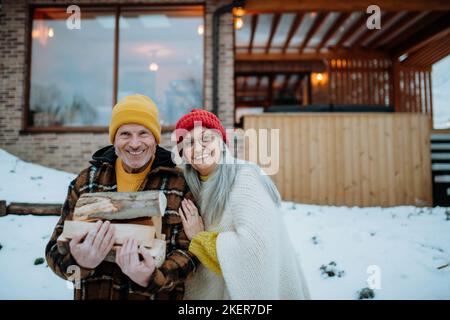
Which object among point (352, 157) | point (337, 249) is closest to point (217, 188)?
point (337, 249)

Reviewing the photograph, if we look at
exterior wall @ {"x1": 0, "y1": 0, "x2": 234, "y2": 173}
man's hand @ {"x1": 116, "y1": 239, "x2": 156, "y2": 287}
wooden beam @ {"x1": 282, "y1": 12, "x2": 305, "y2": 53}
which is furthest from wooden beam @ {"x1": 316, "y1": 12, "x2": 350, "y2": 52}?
man's hand @ {"x1": 116, "y1": 239, "x2": 156, "y2": 287}

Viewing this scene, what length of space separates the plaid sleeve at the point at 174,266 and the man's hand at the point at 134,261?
53 mm

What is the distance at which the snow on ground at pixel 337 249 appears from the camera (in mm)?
2539

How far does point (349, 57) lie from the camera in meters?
11.2

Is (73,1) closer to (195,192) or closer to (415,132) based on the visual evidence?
(195,192)

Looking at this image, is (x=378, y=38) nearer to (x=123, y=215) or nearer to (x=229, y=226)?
(x=229, y=226)

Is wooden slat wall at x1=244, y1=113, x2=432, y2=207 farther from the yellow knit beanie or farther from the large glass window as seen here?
the yellow knit beanie

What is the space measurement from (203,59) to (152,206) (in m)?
5.65

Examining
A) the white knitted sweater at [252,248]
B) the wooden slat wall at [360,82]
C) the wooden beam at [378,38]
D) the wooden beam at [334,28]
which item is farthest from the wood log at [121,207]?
the wooden slat wall at [360,82]

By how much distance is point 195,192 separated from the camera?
162cm

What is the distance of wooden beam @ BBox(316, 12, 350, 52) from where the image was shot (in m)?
7.87

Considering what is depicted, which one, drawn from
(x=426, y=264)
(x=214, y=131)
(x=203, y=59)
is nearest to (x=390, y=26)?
(x=203, y=59)

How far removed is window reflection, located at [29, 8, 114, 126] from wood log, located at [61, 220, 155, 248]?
19.2 ft

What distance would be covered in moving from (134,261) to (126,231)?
0.43 ft
